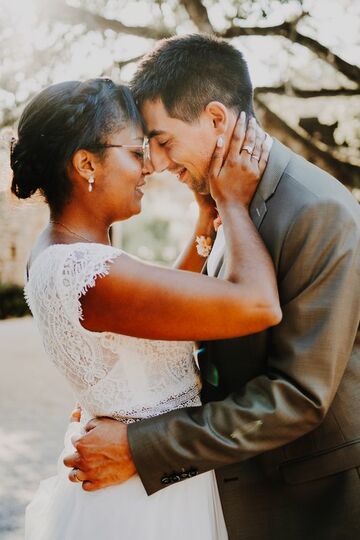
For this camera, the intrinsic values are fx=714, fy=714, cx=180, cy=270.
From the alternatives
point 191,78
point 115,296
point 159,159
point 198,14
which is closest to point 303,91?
point 198,14

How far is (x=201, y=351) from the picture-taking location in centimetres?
268

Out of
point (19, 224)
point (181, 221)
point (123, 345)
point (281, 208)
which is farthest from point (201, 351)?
point (181, 221)

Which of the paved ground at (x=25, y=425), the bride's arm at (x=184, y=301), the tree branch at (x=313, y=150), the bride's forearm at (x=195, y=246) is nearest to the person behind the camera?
the bride's arm at (x=184, y=301)

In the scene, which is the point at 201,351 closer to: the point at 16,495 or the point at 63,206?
the point at 63,206

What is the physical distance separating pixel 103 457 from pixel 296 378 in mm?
677

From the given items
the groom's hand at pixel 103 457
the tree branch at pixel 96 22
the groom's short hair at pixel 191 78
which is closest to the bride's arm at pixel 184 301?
the groom's hand at pixel 103 457

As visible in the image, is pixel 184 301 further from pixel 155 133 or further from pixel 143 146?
pixel 155 133

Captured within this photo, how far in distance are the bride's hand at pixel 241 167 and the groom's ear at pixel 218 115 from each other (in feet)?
0.31

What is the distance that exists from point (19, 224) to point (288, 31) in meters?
9.47

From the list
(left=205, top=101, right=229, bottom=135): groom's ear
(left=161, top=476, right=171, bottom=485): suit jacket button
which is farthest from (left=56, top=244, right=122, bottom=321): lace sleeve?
(left=205, top=101, right=229, bottom=135): groom's ear

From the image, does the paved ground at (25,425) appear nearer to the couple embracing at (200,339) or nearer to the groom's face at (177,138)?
the couple embracing at (200,339)

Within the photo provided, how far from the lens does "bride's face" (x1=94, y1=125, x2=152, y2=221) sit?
8.48 feet

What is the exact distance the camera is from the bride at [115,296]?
222 cm

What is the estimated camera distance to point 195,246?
3.36 meters
